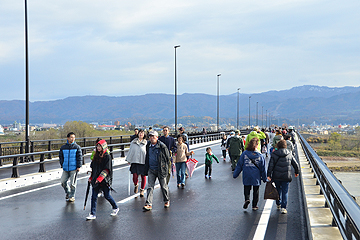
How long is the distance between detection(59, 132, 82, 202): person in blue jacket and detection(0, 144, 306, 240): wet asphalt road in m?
0.37

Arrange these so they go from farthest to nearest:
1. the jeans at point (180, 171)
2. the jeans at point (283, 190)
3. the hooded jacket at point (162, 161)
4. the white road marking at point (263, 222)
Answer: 1. the jeans at point (180, 171)
2. the hooded jacket at point (162, 161)
3. the jeans at point (283, 190)
4. the white road marking at point (263, 222)

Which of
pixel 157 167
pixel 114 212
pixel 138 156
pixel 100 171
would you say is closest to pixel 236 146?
pixel 138 156

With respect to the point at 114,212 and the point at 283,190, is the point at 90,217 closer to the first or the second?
the point at 114,212

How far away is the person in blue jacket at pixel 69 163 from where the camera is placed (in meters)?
9.71

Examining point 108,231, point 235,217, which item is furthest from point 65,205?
point 235,217

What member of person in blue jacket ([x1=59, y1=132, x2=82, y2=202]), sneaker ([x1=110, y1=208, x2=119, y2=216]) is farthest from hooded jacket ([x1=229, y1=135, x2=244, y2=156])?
sneaker ([x1=110, y1=208, x2=119, y2=216])

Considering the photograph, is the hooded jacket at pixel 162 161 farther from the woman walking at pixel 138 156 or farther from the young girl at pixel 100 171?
the woman walking at pixel 138 156

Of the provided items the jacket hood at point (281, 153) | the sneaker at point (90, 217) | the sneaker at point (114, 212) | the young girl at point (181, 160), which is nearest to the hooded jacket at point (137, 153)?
the young girl at point (181, 160)

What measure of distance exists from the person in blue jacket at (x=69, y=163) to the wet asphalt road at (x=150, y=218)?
14.5 inches

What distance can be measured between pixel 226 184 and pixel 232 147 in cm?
297

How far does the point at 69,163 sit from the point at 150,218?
113 inches

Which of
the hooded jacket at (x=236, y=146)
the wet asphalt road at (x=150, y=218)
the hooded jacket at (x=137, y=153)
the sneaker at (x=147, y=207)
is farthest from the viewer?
the hooded jacket at (x=236, y=146)

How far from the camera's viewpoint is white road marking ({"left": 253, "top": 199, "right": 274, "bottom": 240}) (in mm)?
6668

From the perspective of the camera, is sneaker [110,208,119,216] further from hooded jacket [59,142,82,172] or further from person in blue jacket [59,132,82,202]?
hooded jacket [59,142,82,172]
